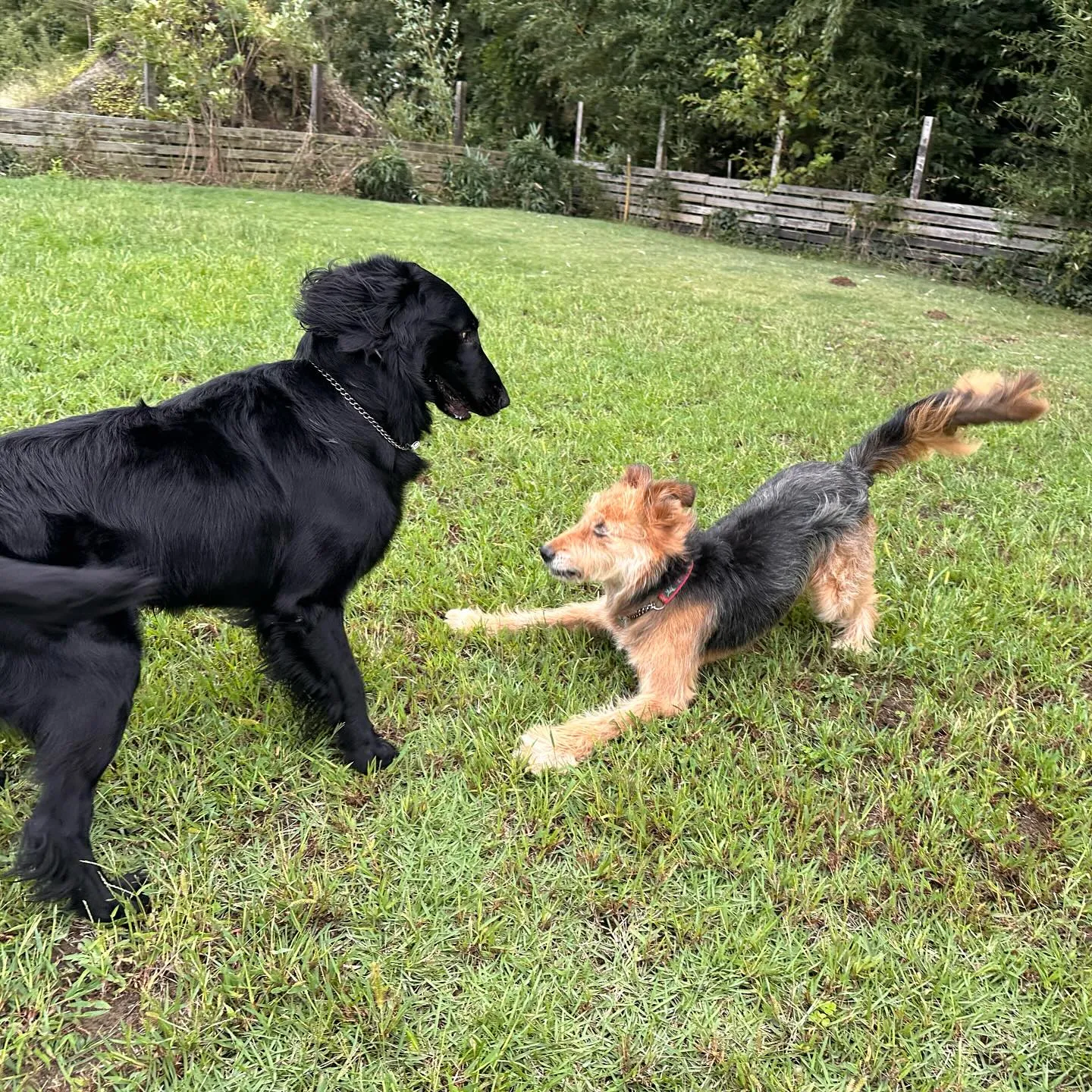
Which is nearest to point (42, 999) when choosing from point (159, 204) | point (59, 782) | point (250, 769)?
point (59, 782)

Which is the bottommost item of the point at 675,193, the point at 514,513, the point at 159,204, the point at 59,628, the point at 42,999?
the point at 42,999

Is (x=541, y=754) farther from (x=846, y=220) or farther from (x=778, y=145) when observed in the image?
(x=778, y=145)

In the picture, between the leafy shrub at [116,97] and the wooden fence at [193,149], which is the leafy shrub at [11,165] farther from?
the leafy shrub at [116,97]

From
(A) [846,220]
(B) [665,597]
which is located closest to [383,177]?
(A) [846,220]

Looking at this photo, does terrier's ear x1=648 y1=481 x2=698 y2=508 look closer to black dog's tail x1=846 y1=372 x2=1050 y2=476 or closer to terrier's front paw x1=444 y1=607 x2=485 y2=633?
terrier's front paw x1=444 y1=607 x2=485 y2=633

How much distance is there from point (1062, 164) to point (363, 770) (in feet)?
55.8

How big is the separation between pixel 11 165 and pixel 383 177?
778 cm

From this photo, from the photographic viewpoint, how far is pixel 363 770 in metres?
2.57

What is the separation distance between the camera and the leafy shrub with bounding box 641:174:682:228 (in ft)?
68.4

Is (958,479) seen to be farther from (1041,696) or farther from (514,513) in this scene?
(514,513)

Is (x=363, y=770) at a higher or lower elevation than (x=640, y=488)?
lower

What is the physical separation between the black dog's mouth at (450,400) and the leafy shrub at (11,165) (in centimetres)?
1638

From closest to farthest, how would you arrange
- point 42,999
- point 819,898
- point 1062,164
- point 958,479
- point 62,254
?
point 42,999, point 819,898, point 958,479, point 62,254, point 1062,164

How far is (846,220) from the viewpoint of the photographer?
17.9 metres
